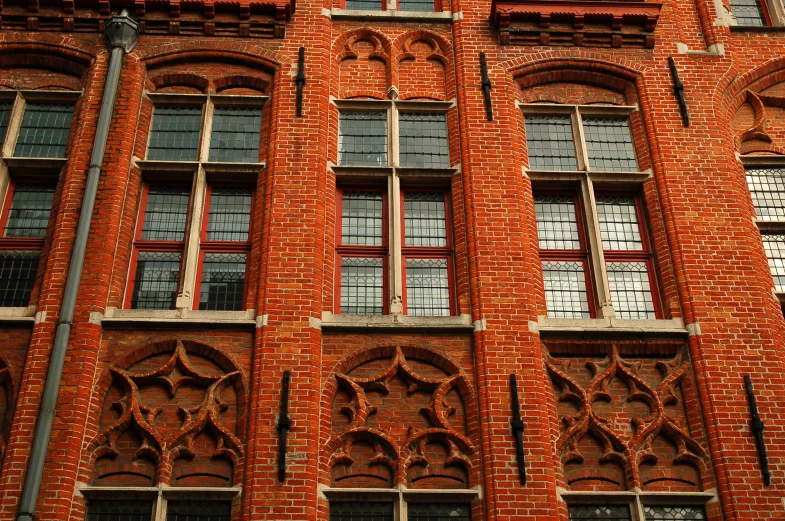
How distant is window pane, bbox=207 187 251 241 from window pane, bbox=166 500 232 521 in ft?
11.4

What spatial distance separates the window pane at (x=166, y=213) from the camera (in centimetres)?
1133

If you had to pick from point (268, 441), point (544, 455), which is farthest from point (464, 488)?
point (268, 441)

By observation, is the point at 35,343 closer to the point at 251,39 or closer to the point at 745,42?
the point at 251,39

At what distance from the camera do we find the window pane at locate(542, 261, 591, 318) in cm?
1097

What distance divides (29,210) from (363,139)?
4565 mm

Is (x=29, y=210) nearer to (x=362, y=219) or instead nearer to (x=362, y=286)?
(x=362, y=219)

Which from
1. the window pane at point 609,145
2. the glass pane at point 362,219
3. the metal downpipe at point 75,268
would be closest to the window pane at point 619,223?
the window pane at point 609,145

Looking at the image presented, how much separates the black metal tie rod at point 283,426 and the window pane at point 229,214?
240 centimetres

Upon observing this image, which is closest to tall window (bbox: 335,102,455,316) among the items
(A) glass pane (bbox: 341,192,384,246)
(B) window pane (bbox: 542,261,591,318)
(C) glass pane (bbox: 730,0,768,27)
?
(A) glass pane (bbox: 341,192,384,246)

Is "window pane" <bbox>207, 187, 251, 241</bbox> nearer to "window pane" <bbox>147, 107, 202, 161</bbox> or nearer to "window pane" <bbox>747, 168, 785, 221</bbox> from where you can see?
"window pane" <bbox>147, 107, 202, 161</bbox>

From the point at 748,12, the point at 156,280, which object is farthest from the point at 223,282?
the point at 748,12

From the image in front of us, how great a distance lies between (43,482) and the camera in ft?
29.7

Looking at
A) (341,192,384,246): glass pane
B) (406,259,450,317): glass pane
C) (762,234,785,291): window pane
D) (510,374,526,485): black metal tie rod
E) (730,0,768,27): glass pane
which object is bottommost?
(510,374,526,485): black metal tie rod

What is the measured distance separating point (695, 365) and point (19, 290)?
8.22 meters
